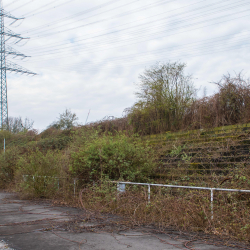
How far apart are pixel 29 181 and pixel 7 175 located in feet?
22.5

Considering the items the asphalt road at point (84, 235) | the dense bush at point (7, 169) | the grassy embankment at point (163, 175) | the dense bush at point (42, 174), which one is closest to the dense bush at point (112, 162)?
the grassy embankment at point (163, 175)

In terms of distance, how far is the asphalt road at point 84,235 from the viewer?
535cm

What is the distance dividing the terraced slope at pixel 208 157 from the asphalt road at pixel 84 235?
2.77 meters

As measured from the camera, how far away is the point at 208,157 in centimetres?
1025

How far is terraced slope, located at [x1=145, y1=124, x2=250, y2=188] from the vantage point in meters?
8.94

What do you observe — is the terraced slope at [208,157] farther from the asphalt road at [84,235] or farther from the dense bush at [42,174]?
the dense bush at [42,174]

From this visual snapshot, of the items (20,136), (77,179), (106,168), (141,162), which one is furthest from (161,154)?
(20,136)

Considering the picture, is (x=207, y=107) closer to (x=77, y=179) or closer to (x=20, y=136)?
(x=77, y=179)

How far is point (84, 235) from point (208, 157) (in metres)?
5.84

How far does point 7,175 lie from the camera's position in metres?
18.8

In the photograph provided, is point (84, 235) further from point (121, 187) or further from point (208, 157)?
point (208, 157)

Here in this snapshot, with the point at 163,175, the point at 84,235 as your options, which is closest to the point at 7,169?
the point at 163,175

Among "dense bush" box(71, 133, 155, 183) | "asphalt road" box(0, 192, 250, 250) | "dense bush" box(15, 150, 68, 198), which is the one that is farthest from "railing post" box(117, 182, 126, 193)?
"dense bush" box(15, 150, 68, 198)

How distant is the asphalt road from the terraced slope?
2.77m
